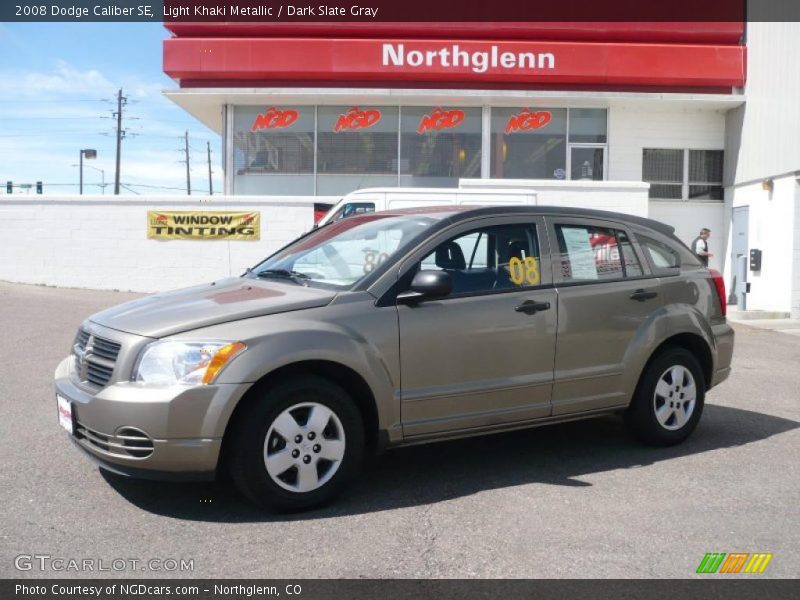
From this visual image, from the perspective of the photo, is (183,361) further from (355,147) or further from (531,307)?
(355,147)

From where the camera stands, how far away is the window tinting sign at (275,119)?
65.9 feet

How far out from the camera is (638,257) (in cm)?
594

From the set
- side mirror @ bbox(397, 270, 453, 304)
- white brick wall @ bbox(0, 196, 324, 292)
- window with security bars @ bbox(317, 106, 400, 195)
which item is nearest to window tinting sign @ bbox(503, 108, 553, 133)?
window with security bars @ bbox(317, 106, 400, 195)

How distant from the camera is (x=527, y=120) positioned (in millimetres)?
20156

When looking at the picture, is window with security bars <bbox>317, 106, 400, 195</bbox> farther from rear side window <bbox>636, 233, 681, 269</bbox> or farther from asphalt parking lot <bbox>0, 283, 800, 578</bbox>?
rear side window <bbox>636, 233, 681, 269</bbox>

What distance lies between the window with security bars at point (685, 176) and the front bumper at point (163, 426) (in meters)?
18.3

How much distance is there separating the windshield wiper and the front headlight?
957 millimetres

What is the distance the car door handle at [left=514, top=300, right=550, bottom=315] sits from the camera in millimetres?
5148

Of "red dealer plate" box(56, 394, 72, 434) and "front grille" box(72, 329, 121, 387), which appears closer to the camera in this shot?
"front grille" box(72, 329, 121, 387)

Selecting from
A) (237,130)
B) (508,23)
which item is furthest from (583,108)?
(237,130)

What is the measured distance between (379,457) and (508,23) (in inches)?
628

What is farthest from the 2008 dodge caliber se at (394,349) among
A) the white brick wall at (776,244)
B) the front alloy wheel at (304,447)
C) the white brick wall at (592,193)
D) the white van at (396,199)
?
the white brick wall at (592,193)

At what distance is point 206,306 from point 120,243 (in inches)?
573
